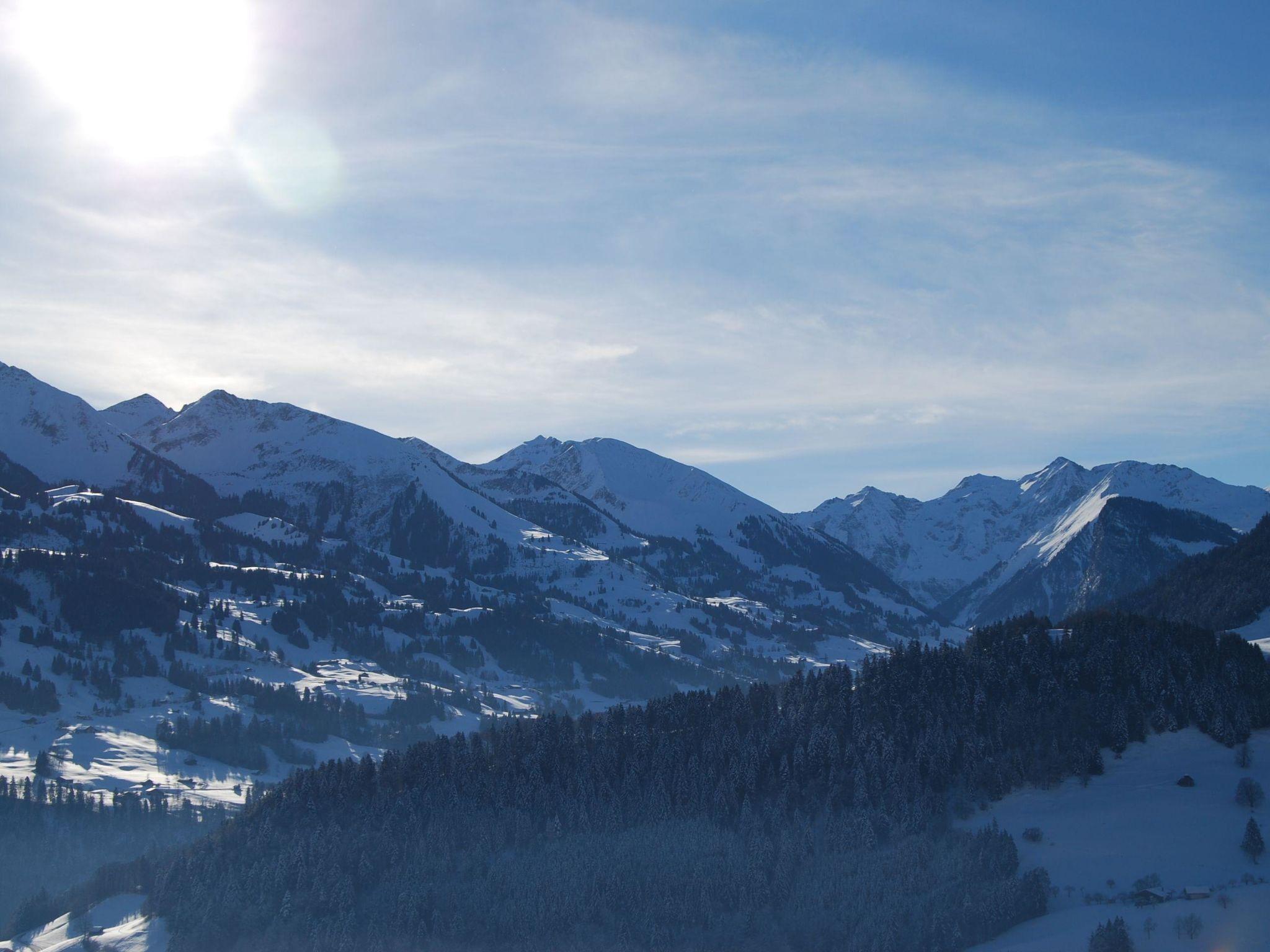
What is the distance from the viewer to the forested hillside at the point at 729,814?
114625mm

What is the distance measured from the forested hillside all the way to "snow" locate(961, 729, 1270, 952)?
8.56 ft

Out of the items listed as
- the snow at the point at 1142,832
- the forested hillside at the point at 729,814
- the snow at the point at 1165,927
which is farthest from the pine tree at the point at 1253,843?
the forested hillside at the point at 729,814

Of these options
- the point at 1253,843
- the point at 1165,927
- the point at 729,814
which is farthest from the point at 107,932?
the point at 1253,843

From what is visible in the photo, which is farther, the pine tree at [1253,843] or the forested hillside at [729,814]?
the forested hillside at [729,814]

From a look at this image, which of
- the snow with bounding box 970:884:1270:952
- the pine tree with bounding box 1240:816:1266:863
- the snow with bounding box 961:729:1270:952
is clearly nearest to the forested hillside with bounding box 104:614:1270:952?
the snow with bounding box 961:729:1270:952

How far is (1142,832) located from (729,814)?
1656 inches

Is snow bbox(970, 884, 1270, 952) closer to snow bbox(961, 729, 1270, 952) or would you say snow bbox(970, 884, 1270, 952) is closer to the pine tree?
snow bbox(961, 729, 1270, 952)

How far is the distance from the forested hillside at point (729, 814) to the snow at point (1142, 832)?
2609 millimetres

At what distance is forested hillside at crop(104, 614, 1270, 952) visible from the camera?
114625mm

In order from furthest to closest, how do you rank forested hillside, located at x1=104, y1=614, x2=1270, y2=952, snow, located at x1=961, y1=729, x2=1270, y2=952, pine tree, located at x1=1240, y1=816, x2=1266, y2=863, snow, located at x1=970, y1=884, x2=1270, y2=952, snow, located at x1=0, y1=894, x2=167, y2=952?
snow, located at x1=0, y1=894, x2=167, y2=952 → forested hillside, located at x1=104, y1=614, x2=1270, y2=952 → pine tree, located at x1=1240, y1=816, x2=1266, y2=863 → snow, located at x1=961, y1=729, x2=1270, y2=952 → snow, located at x1=970, y1=884, x2=1270, y2=952

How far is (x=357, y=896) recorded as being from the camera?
12925 centimetres

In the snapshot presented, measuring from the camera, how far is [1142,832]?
119125 mm

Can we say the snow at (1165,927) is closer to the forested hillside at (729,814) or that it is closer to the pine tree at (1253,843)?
the forested hillside at (729,814)

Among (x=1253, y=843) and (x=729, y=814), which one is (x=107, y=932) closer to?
(x=729, y=814)
